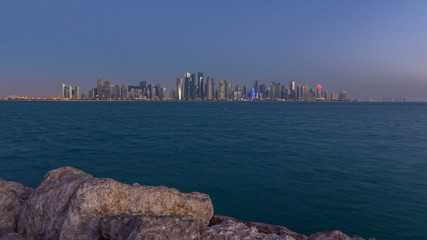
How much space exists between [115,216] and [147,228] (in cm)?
116

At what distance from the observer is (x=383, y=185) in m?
18.0

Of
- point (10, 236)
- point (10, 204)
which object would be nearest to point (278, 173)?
point (10, 204)

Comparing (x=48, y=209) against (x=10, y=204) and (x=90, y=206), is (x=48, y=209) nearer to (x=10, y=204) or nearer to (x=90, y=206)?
(x=90, y=206)

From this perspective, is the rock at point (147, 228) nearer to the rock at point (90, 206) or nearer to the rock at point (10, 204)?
the rock at point (90, 206)

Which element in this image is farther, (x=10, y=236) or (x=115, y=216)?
(x=10, y=236)

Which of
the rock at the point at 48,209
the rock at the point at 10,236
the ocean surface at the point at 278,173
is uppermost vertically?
the rock at the point at 48,209

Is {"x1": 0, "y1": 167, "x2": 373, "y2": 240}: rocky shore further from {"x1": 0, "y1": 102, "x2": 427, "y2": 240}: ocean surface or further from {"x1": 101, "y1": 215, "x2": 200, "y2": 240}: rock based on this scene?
{"x1": 0, "y1": 102, "x2": 427, "y2": 240}: ocean surface

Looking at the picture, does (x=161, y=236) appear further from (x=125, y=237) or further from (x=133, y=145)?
(x=133, y=145)

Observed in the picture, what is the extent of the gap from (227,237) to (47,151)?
1143 inches

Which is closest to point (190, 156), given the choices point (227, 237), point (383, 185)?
point (383, 185)

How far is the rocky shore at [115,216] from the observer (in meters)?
5.29

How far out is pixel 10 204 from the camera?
774cm

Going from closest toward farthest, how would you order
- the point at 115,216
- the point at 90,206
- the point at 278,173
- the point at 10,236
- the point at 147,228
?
the point at 147,228 → the point at 115,216 → the point at 90,206 → the point at 10,236 → the point at 278,173

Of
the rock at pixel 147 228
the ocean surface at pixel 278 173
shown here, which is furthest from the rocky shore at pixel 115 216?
the ocean surface at pixel 278 173
